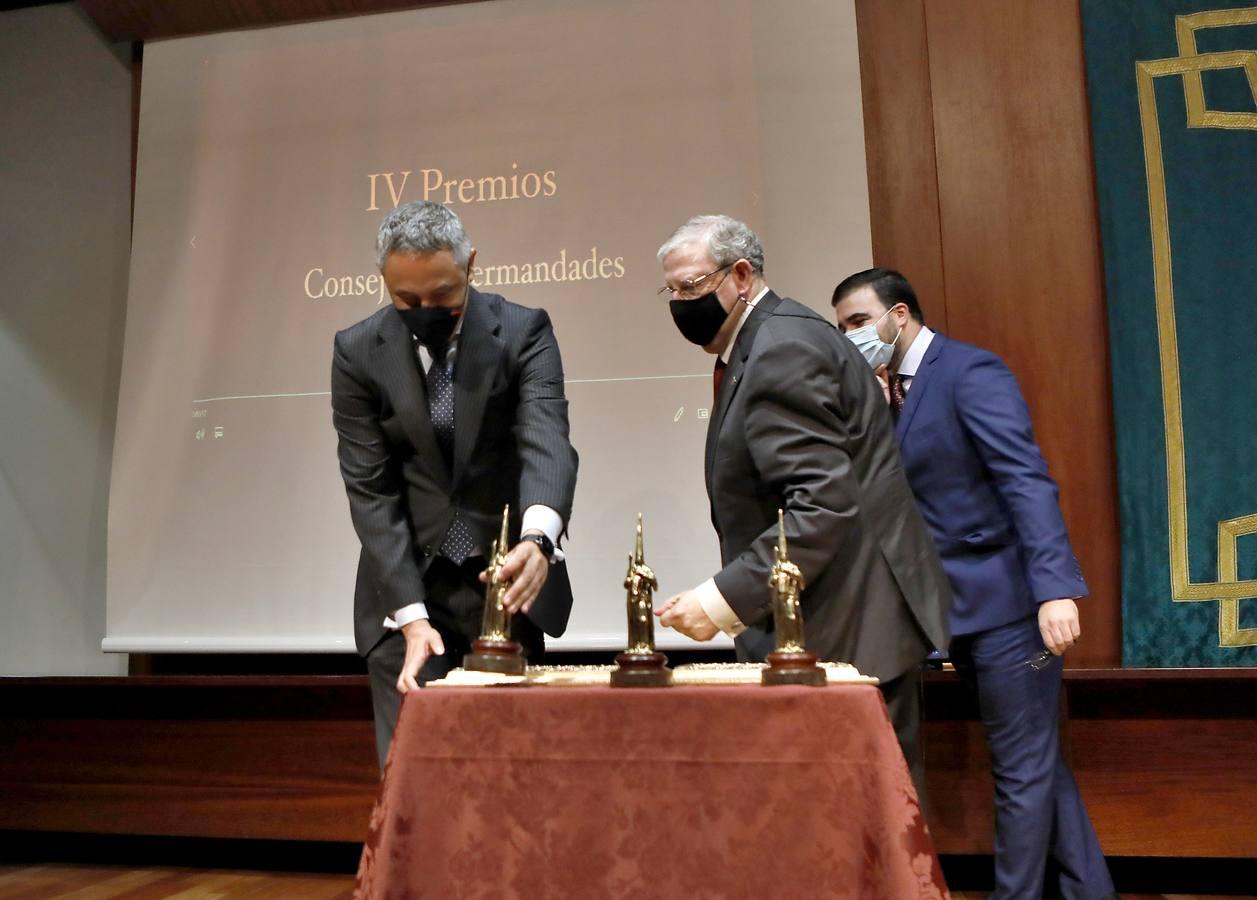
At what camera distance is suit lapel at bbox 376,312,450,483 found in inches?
83.5

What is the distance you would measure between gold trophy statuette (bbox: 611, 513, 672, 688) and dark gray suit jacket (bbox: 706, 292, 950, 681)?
0.20 meters

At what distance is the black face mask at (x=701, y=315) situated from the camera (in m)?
2.08

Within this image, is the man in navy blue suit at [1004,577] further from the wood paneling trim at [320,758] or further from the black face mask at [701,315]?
the black face mask at [701,315]

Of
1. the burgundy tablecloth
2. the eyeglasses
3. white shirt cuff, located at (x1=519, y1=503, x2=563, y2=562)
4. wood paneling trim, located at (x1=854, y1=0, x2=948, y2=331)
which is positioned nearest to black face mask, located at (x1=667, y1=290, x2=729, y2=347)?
the eyeglasses

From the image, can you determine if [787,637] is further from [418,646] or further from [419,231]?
[419,231]

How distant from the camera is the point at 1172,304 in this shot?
3189mm

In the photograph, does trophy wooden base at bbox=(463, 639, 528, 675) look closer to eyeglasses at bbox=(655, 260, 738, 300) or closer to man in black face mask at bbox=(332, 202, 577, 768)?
man in black face mask at bbox=(332, 202, 577, 768)

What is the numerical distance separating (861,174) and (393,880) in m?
2.65

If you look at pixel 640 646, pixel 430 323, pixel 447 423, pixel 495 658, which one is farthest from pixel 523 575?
pixel 430 323

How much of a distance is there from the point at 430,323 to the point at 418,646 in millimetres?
626

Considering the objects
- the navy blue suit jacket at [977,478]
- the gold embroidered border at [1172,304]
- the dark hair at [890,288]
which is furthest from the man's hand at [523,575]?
the gold embroidered border at [1172,304]

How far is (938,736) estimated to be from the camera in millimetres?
3090

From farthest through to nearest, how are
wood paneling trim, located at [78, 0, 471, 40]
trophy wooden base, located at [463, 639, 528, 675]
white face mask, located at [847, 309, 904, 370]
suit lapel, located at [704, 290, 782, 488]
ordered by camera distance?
wood paneling trim, located at [78, 0, 471, 40], white face mask, located at [847, 309, 904, 370], suit lapel, located at [704, 290, 782, 488], trophy wooden base, located at [463, 639, 528, 675]

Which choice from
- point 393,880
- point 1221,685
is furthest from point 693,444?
point 393,880
